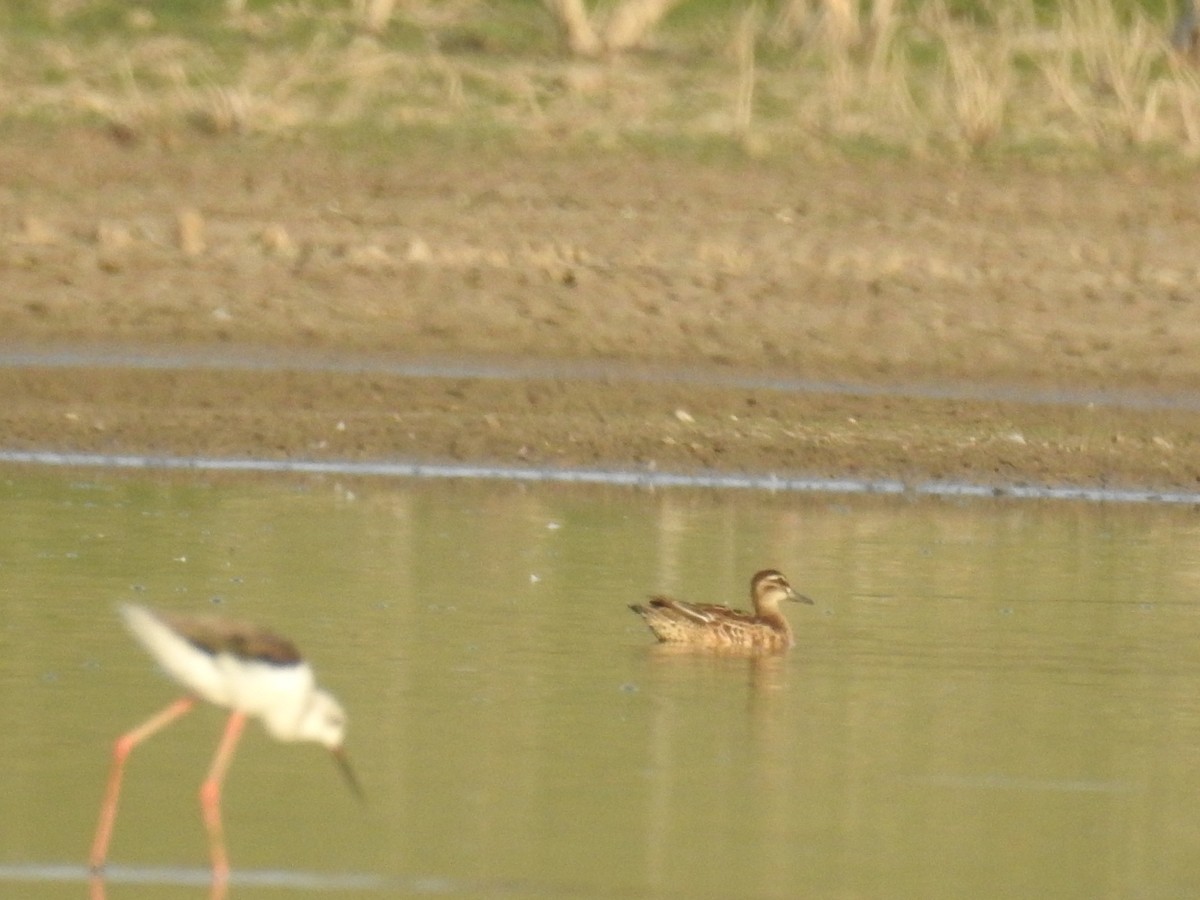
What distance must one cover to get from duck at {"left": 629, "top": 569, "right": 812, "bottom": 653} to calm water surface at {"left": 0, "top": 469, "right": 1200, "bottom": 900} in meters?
0.09

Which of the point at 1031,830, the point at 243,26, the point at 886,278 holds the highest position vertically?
the point at 243,26

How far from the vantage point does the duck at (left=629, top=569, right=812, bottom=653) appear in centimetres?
902

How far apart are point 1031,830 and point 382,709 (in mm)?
1816

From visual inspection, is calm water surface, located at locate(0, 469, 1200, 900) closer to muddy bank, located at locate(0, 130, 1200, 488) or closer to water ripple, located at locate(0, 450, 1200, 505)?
water ripple, located at locate(0, 450, 1200, 505)

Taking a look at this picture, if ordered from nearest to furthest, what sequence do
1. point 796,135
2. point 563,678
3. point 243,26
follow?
1. point 563,678
2. point 796,135
3. point 243,26

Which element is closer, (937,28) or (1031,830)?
(1031,830)

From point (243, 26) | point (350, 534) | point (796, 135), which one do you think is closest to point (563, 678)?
point (350, 534)

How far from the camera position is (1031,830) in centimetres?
672

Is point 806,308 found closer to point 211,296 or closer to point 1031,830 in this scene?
point 211,296

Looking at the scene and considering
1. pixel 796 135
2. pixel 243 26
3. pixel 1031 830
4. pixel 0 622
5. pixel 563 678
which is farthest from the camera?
pixel 243 26

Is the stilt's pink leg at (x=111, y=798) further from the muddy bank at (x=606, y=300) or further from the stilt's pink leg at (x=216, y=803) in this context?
the muddy bank at (x=606, y=300)

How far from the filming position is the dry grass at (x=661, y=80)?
18297 mm

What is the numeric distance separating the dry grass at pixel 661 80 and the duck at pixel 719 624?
904 centimetres

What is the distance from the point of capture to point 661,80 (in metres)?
19.4
